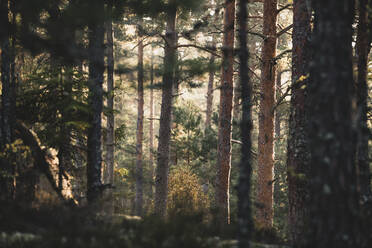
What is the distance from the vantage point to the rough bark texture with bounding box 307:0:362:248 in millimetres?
3541

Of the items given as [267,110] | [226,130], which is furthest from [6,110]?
[267,110]

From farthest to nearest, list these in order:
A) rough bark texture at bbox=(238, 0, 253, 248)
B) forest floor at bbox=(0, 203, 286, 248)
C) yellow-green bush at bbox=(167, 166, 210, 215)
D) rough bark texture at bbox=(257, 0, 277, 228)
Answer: yellow-green bush at bbox=(167, 166, 210, 215), rough bark texture at bbox=(257, 0, 277, 228), forest floor at bbox=(0, 203, 286, 248), rough bark texture at bbox=(238, 0, 253, 248)

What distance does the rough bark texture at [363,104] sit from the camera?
5598 mm

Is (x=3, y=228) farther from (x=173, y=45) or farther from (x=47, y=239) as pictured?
(x=173, y=45)

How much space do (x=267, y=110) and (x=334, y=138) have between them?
670cm

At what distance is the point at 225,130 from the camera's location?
10773 mm

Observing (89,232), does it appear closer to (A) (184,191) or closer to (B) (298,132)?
(B) (298,132)

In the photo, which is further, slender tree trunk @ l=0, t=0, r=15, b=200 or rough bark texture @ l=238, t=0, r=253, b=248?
slender tree trunk @ l=0, t=0, r=15, b=200

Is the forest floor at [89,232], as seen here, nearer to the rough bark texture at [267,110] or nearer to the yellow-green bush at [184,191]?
the rough bark texture at [267,110]

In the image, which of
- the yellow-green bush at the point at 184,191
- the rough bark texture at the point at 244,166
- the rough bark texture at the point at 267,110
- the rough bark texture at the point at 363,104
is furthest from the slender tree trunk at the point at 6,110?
the yellow-green bush at the point at 184,191

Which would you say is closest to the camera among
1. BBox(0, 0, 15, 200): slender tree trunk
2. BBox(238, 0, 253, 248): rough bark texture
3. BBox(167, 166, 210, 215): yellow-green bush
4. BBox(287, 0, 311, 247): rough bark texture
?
BBox(238, 0, 253, 248): rough bark texture

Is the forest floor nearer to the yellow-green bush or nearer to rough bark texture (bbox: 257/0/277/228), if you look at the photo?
rough bark texture (bbox: 257/0/277/228)

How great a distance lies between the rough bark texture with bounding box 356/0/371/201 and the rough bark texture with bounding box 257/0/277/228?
3.62m

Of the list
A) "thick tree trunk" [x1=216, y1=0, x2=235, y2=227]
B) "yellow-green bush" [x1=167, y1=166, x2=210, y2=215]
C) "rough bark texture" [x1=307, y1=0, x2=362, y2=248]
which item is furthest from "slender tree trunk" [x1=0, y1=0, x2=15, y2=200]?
"yellow-green bush" [x1=167, y1=166, x2=210, y2=215]
